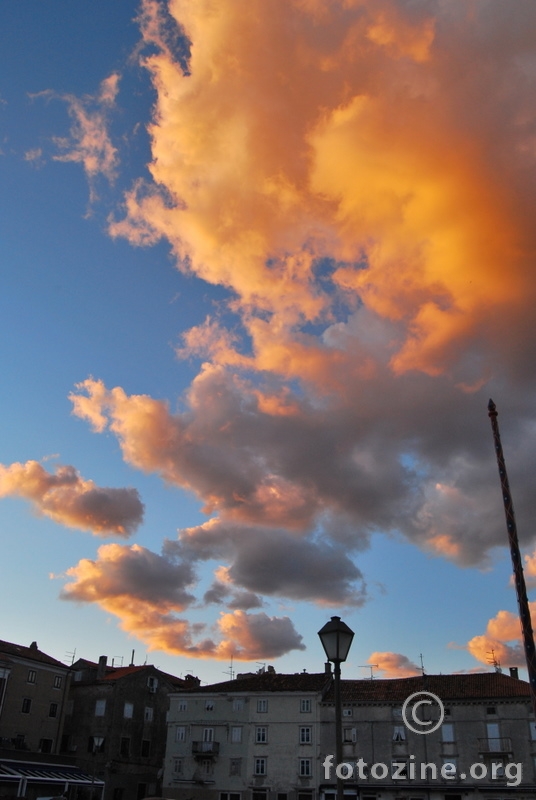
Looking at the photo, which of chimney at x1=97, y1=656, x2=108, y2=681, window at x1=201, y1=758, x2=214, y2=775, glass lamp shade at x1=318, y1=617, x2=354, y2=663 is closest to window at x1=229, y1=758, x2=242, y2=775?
window at x1=201, y1=758, x2=214, y2=775

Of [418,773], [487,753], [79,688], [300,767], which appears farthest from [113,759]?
[487,753]

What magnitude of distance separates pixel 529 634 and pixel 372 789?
36978mm

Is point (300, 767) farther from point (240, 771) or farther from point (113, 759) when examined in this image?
point (113, 759)

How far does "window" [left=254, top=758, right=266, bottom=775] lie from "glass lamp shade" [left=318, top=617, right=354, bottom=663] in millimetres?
56968

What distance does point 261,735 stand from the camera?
208ft

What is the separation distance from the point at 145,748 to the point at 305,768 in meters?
18.8

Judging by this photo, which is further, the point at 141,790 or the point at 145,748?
the point at 145,748

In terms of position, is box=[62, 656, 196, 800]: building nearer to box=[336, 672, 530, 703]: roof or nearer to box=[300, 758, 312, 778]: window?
box=[300, 758, 312, 778]: window

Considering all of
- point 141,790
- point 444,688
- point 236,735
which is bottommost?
point 141,790

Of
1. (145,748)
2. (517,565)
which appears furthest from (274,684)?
(517,565)

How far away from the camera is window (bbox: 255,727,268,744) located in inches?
2483

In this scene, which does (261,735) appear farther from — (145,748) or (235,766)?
(145,748)

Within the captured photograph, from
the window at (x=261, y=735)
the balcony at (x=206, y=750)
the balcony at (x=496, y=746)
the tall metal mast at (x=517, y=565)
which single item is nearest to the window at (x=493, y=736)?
the balcony at (x=496, y=746)

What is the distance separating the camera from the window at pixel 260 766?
61.7 metres
